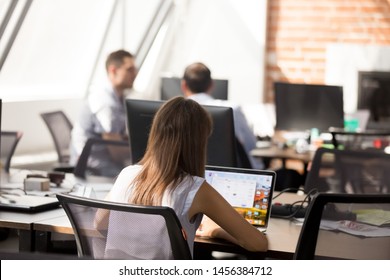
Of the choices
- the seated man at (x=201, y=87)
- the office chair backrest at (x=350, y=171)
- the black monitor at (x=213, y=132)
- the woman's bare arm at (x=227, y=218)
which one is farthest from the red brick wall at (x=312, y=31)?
the woman's bare arm at (x=227, y=218)

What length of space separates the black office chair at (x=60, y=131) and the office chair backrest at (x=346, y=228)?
387cm

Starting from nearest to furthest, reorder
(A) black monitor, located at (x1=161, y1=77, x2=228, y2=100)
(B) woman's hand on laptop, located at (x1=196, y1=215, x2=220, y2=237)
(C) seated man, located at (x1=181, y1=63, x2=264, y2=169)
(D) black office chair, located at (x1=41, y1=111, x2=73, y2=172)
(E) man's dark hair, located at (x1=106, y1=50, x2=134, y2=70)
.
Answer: (B) woman's hand on laptop, located at (x1=196, y1=215, x2=220, y2=237)
(C) seated man, located at (x1=181, y1=63, x2=264, y2=169)
(E) man's dark hair, located at (x1=106, y1=50, x2=134, y2=70)
(D) black office chair, located at (x1=41, y1=111, x2=73, y2=172)
(A) black monitor, located at (x1=161, y1=77, x2=228, y2=100)

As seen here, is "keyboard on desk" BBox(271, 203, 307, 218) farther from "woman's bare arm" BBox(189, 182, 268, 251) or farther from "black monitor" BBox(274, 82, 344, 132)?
"black monitor" BBox(274, 82, 344, 132)

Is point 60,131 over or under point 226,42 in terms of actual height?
under

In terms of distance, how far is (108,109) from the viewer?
5.80m

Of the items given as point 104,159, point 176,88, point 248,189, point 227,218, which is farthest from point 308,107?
point 227,218

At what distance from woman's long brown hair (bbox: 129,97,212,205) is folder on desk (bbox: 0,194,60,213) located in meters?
0.80

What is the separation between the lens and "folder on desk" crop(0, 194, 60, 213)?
3.33 metres

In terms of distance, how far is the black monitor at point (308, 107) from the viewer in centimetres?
626

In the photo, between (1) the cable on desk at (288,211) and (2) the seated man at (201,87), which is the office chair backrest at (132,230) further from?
(2) the seated man at (201,87)

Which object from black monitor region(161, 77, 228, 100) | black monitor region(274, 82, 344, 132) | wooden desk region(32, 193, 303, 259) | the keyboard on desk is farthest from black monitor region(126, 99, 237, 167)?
black monitor region(161, 77, 228, 100)

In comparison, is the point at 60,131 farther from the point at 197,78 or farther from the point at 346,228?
the point at 346,228

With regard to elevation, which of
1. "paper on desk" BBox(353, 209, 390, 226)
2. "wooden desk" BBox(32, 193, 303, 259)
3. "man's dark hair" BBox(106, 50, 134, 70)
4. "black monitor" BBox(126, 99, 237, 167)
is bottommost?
"wooden desk" BBox(32, 193, 303, 259)

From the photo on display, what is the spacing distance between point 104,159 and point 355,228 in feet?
7.56
